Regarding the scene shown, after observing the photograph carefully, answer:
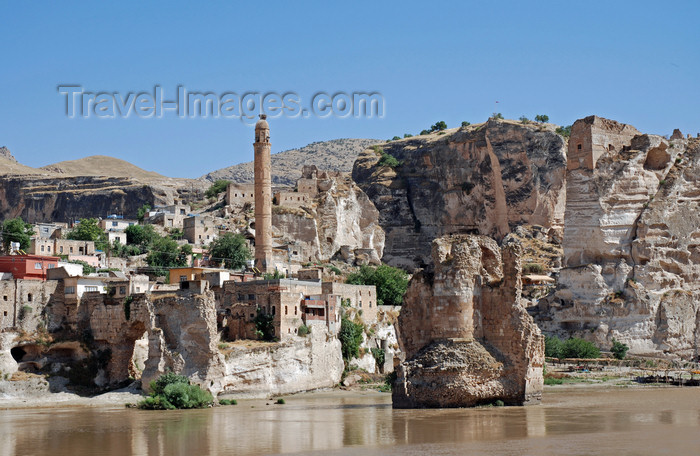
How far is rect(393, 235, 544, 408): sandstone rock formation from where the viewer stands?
112 feet

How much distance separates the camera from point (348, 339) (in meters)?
51.2

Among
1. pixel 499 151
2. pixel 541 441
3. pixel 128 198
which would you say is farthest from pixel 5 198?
pixel 541 441

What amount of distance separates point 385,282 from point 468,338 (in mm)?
28025

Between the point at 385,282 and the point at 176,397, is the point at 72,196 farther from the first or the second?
the point at 176,397

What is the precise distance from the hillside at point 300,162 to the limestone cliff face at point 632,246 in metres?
103

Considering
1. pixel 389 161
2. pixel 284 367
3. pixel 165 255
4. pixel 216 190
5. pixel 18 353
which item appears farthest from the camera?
pixel 389 161

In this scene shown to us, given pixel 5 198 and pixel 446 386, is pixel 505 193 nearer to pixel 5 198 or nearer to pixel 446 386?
pixel 5 198

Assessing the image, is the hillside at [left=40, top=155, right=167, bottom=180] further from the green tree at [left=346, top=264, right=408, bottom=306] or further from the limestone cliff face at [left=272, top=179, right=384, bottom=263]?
the green tree at [left=346, top=264, right=408, bottom=306]

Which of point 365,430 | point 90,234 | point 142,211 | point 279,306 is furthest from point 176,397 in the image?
point 142,211

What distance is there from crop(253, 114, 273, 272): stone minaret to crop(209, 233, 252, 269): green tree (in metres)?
1.01

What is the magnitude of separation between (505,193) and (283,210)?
67.4 feet

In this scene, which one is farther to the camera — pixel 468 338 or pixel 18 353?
pixel 18 353

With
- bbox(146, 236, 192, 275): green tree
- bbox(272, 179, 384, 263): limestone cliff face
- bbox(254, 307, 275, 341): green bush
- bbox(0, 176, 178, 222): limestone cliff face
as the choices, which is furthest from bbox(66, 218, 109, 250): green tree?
bbox(254, 307, 275, 341): green bush

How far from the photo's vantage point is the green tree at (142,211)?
8123 centimetres
